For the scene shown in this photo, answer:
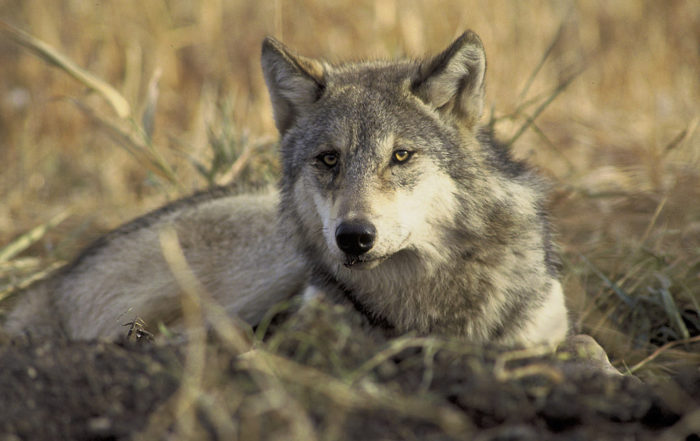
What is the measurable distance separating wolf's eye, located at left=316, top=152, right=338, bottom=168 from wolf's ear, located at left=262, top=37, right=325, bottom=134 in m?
0.47

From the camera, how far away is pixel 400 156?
3396mm

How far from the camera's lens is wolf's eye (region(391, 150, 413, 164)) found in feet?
11.1

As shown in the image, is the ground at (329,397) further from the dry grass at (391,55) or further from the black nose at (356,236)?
the dry grass at (391,55)

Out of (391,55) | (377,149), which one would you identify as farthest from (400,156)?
(391,55)

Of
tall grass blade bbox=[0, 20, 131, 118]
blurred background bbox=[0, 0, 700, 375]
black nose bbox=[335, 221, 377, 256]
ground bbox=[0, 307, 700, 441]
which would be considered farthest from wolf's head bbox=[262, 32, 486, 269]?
tall grass blade bbox=[0, 20, 131, 118]

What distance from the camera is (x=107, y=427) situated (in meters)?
2.06

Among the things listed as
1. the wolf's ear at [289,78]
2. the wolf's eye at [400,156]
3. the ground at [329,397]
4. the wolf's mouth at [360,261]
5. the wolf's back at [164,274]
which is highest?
the wolf's ear at [289,78]

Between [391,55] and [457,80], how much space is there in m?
2.61

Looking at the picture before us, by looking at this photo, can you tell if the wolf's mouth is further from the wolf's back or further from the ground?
the wolf's back

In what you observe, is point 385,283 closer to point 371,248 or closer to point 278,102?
point 371,248

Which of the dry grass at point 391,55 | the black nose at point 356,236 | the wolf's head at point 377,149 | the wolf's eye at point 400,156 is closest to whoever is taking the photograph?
the black nose at point 356,236

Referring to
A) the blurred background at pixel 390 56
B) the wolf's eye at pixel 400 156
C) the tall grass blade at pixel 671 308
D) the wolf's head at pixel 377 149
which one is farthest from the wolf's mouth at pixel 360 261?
the tall grass blade at pixel 671 308

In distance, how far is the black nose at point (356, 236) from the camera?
3.02 meters

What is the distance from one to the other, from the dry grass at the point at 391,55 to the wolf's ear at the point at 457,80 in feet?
4.91
